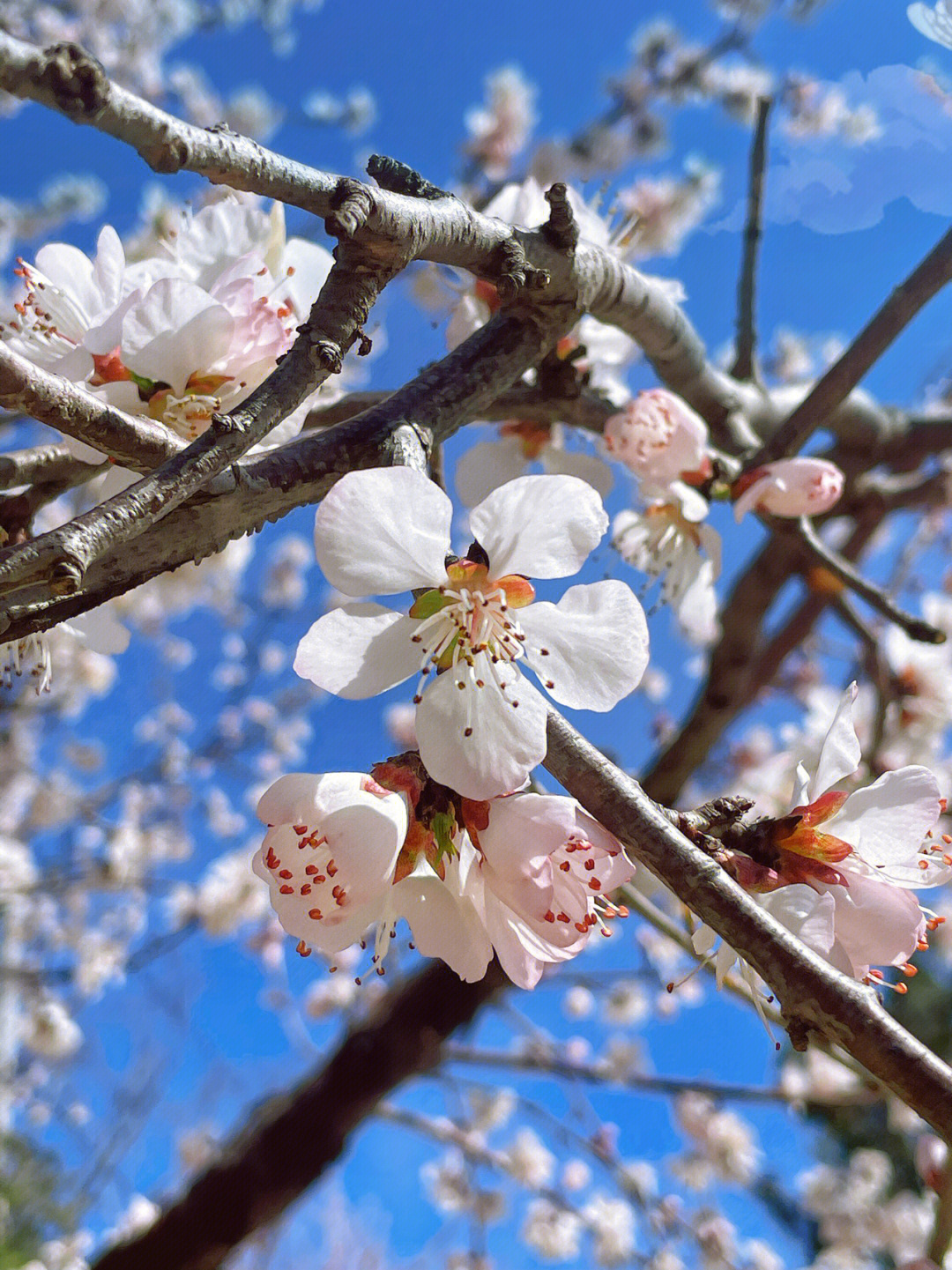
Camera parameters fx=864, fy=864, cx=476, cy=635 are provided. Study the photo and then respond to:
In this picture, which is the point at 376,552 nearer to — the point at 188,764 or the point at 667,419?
the point at 667,419

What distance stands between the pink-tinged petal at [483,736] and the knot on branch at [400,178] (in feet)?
1.14

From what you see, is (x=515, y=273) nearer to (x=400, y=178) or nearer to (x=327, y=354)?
(x=400, y=178)

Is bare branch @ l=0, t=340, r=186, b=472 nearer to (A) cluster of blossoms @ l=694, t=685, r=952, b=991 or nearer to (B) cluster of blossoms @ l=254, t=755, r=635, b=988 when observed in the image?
(B) cluster of blossoms @ l=254, t=755, r=635, b=988

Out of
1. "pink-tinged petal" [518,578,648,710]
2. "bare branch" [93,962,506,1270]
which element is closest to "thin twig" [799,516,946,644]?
"pink-tinged petal" [518,578,648,710]

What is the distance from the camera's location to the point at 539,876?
48cm

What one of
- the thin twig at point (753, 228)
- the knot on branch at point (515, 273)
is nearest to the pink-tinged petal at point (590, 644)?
the knot on branch at point (515, 273)

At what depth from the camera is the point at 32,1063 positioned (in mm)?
4395

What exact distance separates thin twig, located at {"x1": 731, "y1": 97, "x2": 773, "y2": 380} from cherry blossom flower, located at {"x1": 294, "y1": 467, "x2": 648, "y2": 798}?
1.03 metres

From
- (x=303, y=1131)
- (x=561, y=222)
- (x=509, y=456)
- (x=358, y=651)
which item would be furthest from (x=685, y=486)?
(x=303, y=1131)

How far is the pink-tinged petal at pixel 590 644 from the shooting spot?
53 centimetres

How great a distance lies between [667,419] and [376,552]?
544 mm

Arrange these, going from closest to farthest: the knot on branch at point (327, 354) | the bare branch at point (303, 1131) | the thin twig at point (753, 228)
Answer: the knot on branch at point (327, 354) → the thin twig at point (753, 228) → the bare branch at point (303, 1131)

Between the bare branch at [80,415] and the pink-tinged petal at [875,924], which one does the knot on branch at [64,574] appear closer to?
the bare branch at [80,415]

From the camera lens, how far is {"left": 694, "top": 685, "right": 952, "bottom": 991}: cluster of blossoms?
20.5 inches
